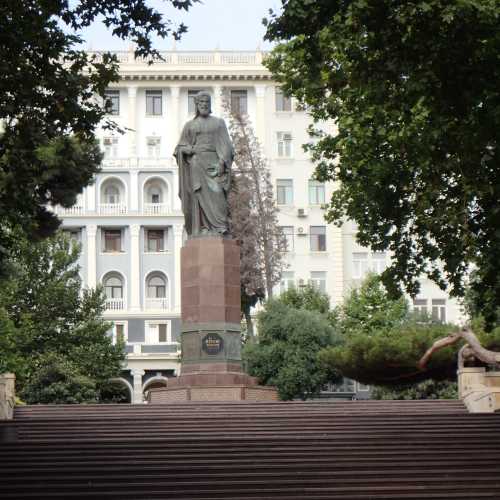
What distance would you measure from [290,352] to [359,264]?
1983 cm

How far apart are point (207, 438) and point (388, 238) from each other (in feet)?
34.1

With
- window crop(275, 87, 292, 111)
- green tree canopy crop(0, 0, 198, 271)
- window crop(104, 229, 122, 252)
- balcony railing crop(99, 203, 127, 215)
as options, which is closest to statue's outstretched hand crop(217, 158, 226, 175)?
green tree canopy crop(0, 0, 198, 271)

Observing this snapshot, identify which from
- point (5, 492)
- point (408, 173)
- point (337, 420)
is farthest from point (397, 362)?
point (5, 492)

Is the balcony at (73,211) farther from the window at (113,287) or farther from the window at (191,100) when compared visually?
the window at (191,100)

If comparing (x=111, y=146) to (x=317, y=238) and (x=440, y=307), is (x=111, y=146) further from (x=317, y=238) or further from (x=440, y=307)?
(x=440, y=307)

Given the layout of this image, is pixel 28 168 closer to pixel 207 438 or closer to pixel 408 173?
pixel 207 438

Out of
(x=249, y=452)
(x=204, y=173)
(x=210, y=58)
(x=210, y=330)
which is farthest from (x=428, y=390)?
(x=249, y=452)

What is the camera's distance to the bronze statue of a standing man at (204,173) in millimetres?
32094

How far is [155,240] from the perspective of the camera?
2936 inches

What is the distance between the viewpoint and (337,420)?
26.0m

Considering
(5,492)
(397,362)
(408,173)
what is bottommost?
(5,492)

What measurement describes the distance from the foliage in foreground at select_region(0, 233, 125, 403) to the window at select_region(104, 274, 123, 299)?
13359mm

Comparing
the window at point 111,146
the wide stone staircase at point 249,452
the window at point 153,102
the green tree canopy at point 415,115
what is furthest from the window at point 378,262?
the wide stone staircase at point 249,452

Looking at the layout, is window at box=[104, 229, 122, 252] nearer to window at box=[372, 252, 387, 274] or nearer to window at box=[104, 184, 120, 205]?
window at box=[104, 184, 120, 205]
